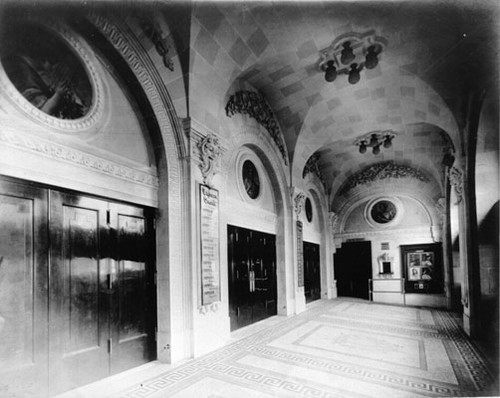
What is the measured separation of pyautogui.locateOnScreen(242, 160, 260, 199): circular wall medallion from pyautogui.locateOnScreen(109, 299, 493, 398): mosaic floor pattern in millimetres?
3176

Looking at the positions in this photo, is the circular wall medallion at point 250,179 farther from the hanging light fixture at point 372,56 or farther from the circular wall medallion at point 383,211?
the circular wall medallion at point 383,211

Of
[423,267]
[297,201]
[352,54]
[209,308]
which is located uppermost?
[352,54]

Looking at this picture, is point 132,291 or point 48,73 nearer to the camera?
point 48,73

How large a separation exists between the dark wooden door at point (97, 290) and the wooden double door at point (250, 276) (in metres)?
2.24

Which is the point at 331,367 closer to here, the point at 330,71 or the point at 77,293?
the point at 77,293

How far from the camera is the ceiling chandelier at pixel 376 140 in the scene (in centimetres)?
962

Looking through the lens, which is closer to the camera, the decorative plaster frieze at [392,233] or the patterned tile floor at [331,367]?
the patterned tile floor at [331,367]

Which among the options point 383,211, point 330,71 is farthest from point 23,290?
point 383,211

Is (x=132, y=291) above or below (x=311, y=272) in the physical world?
above

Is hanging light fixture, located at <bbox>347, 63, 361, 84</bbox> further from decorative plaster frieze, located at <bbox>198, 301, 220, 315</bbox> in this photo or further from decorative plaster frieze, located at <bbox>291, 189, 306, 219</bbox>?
decorative plaster frieze, located at <bbox>198, 301, 220, 315</bbox>

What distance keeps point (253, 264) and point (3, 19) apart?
599 centimetres

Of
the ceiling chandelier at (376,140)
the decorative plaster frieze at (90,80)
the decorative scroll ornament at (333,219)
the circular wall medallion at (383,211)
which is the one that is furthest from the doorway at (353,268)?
the decorative plaster frieze at (90,80)

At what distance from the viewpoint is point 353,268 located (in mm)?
13172

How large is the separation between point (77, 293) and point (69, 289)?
0.12 metres
